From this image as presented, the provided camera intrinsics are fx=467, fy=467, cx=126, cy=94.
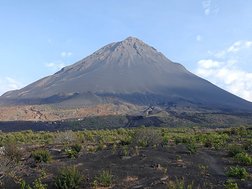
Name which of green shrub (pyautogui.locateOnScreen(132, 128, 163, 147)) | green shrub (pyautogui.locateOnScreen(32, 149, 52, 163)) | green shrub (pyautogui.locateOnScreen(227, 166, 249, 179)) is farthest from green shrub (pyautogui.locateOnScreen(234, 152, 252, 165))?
green shrub (pyautogui.locateOnScreen(32, 149, 52, 163))

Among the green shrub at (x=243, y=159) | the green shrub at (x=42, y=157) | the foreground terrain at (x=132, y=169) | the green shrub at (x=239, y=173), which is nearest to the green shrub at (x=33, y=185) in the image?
the foreground terrain at (x=132, y=169)

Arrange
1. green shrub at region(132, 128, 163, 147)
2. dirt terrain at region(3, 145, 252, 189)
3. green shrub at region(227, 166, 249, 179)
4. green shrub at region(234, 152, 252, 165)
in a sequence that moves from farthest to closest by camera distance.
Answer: green shrub at region(132, 128, 163, 147), green shrub at region(234, 152, 252, 165), green shrub at region(227, 166, 249, 179), dirt terrain at region(3, 145, 252, 189)

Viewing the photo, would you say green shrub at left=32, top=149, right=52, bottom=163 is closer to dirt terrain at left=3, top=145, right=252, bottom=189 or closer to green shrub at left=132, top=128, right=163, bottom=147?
dirt terrain at left=3, top=145, right=252, bottom=189

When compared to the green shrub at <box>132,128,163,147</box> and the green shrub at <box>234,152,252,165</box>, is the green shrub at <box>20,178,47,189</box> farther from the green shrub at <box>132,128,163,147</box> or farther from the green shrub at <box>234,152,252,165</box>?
the green shrub at <box>132,128,163,147</box>

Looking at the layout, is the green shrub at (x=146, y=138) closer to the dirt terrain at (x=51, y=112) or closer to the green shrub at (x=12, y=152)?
the green shrub at (x=12, y=152)

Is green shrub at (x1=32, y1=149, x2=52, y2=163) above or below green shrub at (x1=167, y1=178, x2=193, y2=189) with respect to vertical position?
above

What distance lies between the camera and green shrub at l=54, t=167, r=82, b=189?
550 inches

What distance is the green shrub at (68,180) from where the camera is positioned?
14.0 meters

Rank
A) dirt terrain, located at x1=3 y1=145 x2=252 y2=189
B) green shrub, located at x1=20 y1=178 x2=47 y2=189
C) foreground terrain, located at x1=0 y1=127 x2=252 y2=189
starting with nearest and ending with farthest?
1. green shrub, located at x1=20 y1=178 x2=47 y2=189
2. foreground terrain, located at x1=0 y1=127 x2=252 y2=189
3. dirt terrain, located at x1=3 y1=145 x2=252 y2=189

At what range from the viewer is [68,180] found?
14078mm

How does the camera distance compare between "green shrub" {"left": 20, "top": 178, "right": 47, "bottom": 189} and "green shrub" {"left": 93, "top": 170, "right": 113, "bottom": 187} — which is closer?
"green shrub" {"left": 20, "top": 178, "right": 47, "bottom": 189}

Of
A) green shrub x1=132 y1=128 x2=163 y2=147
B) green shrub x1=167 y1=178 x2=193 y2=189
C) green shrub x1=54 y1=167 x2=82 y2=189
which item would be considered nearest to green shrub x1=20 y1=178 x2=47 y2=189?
green shrub x1=54 y1=167 x2=82 y2=189

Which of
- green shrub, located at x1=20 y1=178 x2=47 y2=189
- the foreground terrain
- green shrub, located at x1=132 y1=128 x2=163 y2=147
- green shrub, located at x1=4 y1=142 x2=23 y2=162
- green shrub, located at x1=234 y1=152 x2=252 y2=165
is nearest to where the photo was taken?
green shrub, located at x1=20 y1=178 x2=47 y2=189

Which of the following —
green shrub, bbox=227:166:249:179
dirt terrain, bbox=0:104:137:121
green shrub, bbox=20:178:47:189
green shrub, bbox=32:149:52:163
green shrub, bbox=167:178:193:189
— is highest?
dirt terrain, bbox=0:104:137:121
